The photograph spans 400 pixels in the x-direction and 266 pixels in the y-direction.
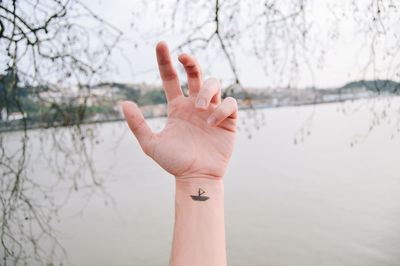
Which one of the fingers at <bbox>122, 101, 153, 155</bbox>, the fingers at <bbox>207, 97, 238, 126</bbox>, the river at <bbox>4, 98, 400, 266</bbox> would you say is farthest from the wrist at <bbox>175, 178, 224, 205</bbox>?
the river at <bbox>4, 98, 400, 266</bbox>

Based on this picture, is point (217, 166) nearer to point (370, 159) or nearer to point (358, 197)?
point (358, 197)

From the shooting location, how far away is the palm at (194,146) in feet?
4.47

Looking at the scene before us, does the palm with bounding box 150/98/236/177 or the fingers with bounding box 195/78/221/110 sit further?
the palm with bounding box 150/98/236/177

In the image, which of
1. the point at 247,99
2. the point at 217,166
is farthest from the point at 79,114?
the point at 217,166

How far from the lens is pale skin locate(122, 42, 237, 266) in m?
1.23

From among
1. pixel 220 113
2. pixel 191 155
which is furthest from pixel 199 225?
pixel 220 113

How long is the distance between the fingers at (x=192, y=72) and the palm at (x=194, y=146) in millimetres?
112

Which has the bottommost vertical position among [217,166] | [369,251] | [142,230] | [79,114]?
[369,251]

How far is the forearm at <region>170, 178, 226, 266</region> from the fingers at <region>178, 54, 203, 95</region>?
0.40m

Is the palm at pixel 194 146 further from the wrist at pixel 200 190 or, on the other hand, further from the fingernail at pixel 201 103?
the fingernail at pixel 201 103

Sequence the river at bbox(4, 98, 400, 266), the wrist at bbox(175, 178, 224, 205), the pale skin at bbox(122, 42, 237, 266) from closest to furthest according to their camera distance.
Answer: the pale skin at bbox(122, 42, 237, 266)
the wrist at bbox(175, 178, 224, 205)
the river at bbox(4, 98, 400, 266)

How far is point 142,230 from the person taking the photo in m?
6.18

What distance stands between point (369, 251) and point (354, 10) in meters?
4.49

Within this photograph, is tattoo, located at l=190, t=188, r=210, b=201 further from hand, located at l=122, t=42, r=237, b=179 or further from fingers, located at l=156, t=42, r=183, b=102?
fingers, located at l=156, t=42, r=183, b=102
